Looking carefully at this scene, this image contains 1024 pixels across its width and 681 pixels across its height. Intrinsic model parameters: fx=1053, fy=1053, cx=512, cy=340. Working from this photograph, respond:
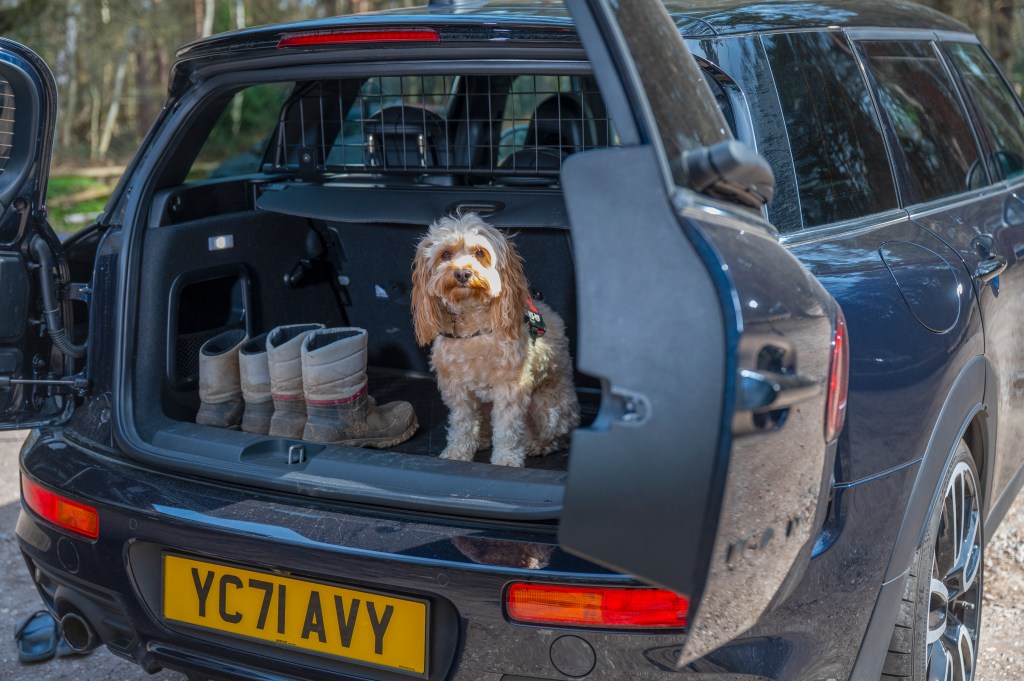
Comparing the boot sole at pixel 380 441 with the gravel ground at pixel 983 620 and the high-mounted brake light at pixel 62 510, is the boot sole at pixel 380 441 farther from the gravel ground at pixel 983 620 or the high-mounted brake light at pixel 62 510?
the gravel ground at pixel 983 620

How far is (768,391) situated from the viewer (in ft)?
5.20

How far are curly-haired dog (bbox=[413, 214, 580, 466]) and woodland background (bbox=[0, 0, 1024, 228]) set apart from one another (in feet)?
39.1

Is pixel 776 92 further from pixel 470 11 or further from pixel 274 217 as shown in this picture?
pixel 274 217

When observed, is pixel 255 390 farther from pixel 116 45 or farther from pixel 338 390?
pixel 116 45

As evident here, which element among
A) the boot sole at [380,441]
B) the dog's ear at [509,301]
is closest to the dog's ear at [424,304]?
the dog's ear at [509,301]

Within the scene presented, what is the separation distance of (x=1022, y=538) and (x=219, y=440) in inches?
124

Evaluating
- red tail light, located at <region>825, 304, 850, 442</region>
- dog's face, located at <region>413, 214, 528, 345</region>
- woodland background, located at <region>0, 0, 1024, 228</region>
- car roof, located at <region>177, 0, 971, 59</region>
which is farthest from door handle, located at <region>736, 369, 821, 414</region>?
woodland background, located at <region>0, 0, 1024, 228</region>

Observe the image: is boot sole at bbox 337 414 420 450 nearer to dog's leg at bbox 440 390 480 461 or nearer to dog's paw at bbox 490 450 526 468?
dog's leg at bbox 440 390 480 461

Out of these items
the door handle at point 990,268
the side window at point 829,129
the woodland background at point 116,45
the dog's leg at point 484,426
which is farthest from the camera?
the woodland background at point 116,45

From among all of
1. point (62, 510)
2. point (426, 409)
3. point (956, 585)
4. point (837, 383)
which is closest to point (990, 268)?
point (956, 585)

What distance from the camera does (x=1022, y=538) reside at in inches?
162

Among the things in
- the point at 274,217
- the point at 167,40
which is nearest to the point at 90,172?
the point at 167,40

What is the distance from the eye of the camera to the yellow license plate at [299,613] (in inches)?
83.7

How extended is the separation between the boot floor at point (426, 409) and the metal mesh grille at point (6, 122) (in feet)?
4.41
